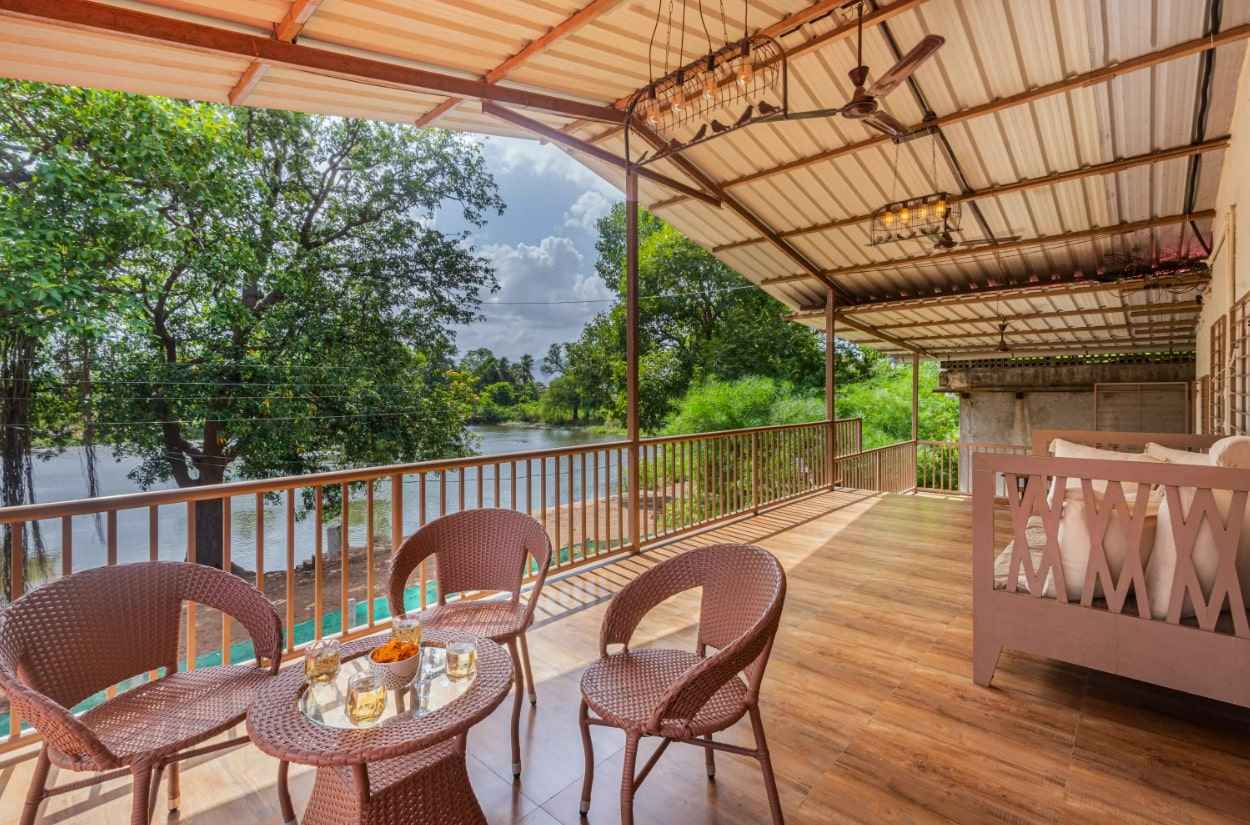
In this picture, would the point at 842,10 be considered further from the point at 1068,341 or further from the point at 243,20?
the point at 1068,341

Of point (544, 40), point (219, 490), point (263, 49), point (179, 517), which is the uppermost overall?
point (544, 40)

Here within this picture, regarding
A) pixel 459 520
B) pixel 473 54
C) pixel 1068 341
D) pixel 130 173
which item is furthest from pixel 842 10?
pixel 130 173

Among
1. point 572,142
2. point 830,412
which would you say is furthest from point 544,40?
point 830,412

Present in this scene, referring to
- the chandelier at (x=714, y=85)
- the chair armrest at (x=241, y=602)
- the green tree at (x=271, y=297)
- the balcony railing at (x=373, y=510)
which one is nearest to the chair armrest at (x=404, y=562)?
the chair armrest at (x=241, y=602)

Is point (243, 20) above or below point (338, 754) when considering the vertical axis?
above

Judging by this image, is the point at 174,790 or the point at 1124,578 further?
the point at 1124,578

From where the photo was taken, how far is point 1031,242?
638 cm

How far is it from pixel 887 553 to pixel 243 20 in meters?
5.71

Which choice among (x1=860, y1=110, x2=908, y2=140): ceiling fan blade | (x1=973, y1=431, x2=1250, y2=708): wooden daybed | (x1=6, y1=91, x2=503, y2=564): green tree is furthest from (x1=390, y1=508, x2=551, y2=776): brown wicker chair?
(x1=6, y1=91, x2=503, y2=564): green tree

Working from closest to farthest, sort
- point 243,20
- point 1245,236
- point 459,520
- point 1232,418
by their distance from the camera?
point 459,520 → point 243,20 → point 1245,236 → point 1232,418

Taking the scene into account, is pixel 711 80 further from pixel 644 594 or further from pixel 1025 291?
pixel 1025 291

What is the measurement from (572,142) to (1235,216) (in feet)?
16.1

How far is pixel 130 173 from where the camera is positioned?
334 inches

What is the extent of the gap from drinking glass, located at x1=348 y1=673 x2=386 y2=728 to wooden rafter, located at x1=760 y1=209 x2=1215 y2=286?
22.3 feet
